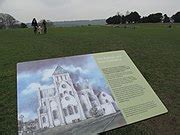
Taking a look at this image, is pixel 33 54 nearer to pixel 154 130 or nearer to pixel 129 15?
pixel 154 130

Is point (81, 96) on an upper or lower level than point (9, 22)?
lower

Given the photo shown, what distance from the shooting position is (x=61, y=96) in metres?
4.25

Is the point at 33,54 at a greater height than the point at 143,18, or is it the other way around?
the point at 143,18

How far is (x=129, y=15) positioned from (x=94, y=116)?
253 feet

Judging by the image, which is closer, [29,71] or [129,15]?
[29,71]

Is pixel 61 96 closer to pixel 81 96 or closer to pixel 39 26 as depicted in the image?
pixel 81 96

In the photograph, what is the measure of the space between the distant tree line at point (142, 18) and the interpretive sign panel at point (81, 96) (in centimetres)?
7407

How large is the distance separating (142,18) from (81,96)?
7686cm

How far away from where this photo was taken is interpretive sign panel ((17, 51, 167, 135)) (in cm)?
401

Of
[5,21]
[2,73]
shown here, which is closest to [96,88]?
[2,73]

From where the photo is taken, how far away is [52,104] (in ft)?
13.6

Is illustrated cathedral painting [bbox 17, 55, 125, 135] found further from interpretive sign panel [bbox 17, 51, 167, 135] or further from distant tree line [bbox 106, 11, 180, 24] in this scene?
distant tree line [bbox 106, 11, 180, 24]

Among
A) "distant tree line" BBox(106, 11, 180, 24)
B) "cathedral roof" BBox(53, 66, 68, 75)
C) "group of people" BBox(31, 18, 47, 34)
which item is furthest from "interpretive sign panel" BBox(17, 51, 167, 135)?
"distant tree line" BBox(106, 11, 180, 24)

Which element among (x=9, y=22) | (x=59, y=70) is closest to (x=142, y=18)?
(x=9, y=22)
